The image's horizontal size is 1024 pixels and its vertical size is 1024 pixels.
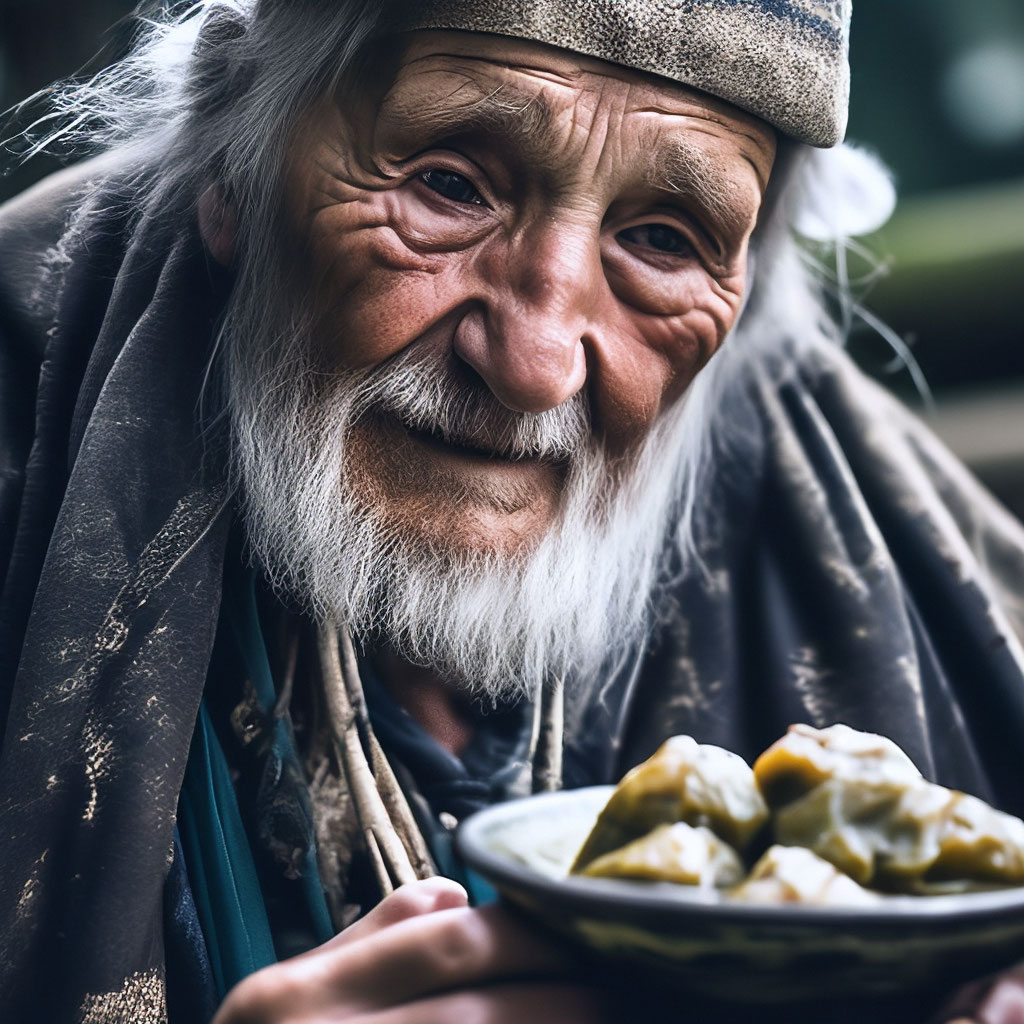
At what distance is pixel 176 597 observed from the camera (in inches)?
58.0

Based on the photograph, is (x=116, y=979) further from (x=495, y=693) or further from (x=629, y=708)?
(x=629, y=708)

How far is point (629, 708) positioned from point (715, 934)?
48.1 inches

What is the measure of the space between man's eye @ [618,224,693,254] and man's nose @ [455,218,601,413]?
0.34ft

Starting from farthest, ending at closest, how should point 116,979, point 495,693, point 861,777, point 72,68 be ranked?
1. point 72,68
2. point 495,693
3. point 116,979
4. point 861,777

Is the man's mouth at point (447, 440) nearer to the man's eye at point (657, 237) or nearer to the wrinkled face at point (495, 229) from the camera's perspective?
the wrinkled face at point (495, 229)

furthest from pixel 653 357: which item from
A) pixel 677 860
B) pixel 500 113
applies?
pixel 677 860

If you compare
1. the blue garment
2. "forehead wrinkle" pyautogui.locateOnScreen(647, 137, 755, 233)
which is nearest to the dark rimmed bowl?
the blue garment

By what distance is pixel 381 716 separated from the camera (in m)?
1.73

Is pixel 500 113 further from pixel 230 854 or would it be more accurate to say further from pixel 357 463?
pixel 230 854

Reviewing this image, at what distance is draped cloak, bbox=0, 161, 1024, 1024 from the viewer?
1348 millimetres

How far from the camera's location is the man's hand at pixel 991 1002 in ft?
2.76

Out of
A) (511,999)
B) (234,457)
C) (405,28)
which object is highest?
(405,28)

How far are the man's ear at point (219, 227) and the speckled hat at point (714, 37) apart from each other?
0.39 m

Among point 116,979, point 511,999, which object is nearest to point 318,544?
point 116,979
